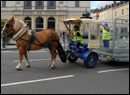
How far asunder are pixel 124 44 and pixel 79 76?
321 cm

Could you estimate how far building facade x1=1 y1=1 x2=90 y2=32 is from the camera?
41.6 metres

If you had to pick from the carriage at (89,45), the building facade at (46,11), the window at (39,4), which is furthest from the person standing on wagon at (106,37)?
the window at (39,4)

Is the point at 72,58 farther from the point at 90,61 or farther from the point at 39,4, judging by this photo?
the point at 39,4

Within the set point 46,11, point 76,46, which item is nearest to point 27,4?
point 46,11

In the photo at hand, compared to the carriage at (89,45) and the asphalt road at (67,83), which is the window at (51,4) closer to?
the carriage at (89,45)

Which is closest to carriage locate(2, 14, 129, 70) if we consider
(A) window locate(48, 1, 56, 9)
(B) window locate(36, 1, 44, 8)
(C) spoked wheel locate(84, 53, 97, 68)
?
(C) spoked wheel locate(84, 53, 97, 68)

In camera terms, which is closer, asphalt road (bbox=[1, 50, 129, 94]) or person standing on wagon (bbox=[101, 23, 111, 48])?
asphalt road (bbox=[1, 50, 129, 94])

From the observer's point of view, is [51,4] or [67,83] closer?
[67,83]

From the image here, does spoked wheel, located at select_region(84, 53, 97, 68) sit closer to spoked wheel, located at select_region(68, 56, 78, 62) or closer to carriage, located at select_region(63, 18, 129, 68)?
carriage, located at select_region(63, 18, 129, 68)

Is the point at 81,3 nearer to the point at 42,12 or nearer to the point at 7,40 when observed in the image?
the point at 42,12

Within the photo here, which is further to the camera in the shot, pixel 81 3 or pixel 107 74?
pixel 81 3

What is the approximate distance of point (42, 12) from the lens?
137 ft

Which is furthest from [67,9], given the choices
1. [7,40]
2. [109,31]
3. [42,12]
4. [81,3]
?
[109,31]

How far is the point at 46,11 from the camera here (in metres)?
41.8
